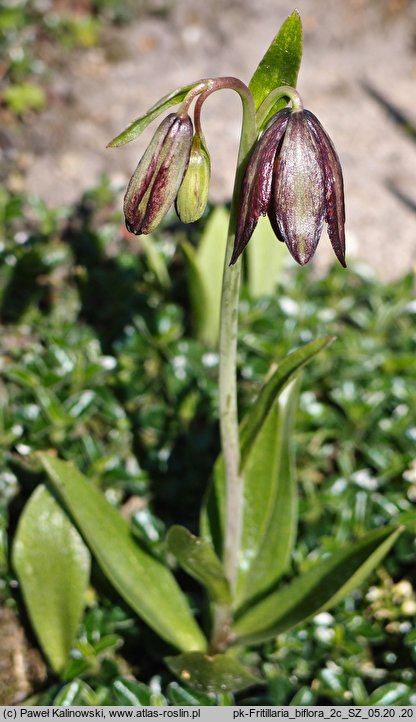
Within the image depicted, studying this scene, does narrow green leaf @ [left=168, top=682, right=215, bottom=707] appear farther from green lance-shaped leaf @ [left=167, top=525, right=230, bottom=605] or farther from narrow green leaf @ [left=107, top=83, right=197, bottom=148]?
narrow green leaf @ [left=107, top=83, right=197, bottom=148]

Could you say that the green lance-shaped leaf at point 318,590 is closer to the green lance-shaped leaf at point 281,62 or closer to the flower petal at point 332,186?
the flower petal at point 332,186

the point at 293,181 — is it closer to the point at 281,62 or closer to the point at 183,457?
the point at 281,62

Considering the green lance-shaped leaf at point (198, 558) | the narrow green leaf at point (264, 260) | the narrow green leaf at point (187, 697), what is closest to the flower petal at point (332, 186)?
the green lance-shaped leaf at point (198, 558)

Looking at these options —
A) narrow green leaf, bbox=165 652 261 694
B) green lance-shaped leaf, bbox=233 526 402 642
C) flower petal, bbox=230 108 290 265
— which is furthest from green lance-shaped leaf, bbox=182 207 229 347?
flower petal, bbox=230 108 290 265

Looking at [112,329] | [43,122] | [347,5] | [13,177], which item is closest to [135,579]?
[112,329]

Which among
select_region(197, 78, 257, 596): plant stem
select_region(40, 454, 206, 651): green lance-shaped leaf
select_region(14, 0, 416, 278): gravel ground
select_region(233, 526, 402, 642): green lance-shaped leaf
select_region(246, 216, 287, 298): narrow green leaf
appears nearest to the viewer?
select_region(197, 78, 257, 596): plant stem
